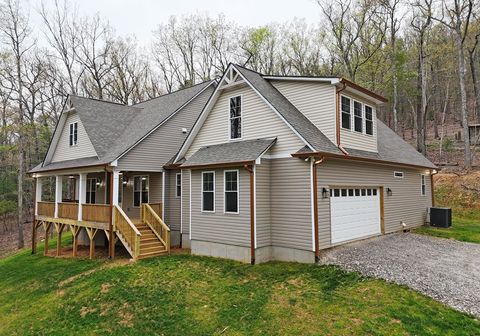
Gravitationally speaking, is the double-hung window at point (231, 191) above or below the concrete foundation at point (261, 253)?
above

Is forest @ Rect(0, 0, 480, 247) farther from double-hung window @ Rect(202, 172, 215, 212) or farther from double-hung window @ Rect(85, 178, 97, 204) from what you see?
double-hung window @ Rect(202, 172, 215, 212)

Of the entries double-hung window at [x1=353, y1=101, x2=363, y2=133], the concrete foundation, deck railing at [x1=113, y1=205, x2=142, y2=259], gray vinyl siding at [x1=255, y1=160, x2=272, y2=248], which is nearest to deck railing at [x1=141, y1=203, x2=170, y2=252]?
deck railing at [x1=113, y1=205, x2=142, y2=259]

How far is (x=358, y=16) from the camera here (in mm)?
25656

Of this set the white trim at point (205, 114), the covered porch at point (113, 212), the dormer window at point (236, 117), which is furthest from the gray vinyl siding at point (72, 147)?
the dormer window at point (236, 117)

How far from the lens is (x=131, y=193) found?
15.6 m

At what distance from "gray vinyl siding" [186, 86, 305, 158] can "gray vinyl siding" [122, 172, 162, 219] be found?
2.31m

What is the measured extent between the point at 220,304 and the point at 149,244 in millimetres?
5681

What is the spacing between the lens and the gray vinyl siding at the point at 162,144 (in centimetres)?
1324

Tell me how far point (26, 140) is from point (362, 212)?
76.1 ft

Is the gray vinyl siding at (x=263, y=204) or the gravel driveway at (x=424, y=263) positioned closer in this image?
the gravel driveway at (x=424, y=263)

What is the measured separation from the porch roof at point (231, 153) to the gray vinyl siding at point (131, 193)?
3.29 m

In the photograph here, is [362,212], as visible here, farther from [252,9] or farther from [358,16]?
[252,9]

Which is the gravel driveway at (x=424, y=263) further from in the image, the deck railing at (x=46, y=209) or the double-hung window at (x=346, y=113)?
the deck railing at (x=46, y=209)

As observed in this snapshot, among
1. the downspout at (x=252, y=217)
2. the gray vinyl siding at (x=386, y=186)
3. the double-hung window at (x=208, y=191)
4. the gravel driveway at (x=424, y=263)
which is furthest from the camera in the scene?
the double-hung window at (x=208, y=191)
